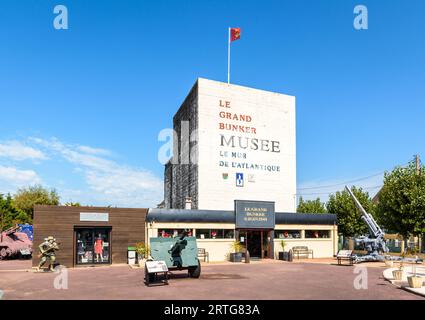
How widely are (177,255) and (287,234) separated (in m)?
17.0

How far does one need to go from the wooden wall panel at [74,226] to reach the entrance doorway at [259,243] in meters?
9.45

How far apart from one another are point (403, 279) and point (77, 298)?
15.2 meters

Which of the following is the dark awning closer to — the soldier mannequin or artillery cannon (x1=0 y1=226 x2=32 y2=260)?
the soldier mannequin

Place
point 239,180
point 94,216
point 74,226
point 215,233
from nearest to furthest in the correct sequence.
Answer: point 74,226, point 94,216, point 215,233, point 239,180

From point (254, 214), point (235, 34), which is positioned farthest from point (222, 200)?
point (235, 34)

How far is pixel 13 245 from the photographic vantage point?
3775 cm

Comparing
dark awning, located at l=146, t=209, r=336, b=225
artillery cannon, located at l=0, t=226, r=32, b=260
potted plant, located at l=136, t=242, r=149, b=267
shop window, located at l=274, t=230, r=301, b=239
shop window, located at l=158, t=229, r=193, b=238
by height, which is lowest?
artillery cannon, located at l=0, t=226, r=32, b=260

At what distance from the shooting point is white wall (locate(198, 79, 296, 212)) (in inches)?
1385

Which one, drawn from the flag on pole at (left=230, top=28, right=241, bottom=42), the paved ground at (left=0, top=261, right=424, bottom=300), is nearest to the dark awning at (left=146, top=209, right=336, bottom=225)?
the paved ground at (left=0, top=261, right=424, bottom=300)

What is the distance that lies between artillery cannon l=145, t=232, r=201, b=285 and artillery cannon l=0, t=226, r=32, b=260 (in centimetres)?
2486

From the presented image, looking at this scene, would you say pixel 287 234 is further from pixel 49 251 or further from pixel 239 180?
pixel 49 251
